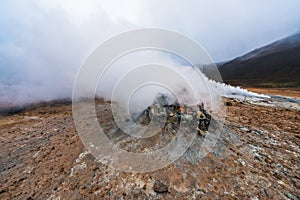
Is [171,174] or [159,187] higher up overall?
[171,174]

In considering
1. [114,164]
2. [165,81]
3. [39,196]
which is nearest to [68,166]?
[39,196]

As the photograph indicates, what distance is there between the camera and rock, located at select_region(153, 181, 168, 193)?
3.24 meters

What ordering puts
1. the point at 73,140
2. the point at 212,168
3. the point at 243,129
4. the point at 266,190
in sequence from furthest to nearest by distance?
the point at 243,129 → the point at 73,140 → the point at 212,168 → the point at 266,190

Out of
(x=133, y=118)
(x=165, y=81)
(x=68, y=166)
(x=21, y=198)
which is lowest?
Result: (x=21, y=198)

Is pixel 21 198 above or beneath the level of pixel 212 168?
beneath

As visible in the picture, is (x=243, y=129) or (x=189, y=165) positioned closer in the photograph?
(x=189, y=165)

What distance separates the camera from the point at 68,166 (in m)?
4.10

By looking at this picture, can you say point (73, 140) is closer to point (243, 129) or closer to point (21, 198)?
point (21, 198)

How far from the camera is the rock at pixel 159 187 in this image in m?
3.24

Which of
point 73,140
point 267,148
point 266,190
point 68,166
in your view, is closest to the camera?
point 266,190

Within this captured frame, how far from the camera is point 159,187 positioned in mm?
3291

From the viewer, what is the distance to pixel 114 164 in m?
3.85

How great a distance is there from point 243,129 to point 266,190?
123 inches

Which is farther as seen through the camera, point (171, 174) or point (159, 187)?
point (171, 174)
